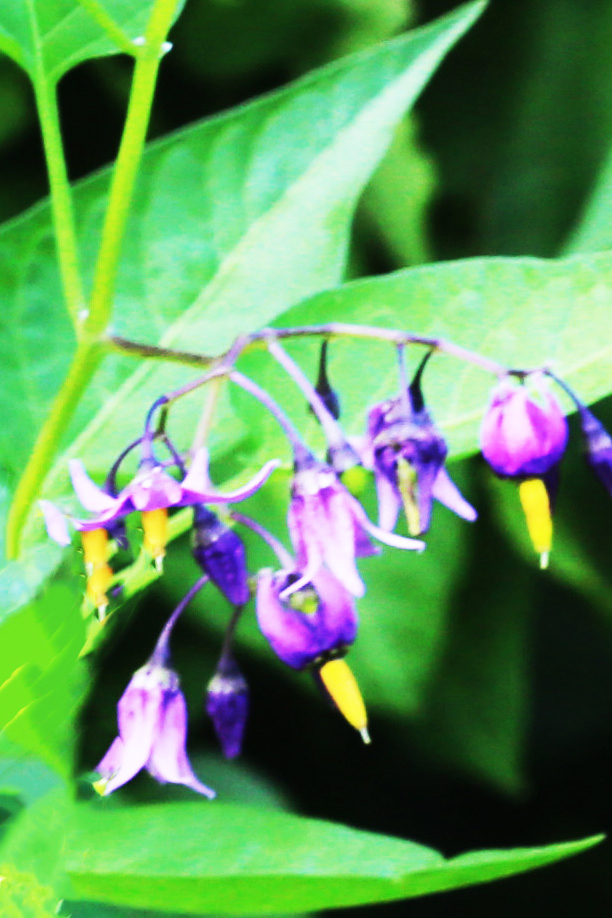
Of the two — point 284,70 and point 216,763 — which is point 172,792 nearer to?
point 216,763

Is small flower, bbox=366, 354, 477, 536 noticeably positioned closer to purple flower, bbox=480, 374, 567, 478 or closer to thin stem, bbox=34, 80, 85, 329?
purple flower, bbox=480, 374, 567, 478

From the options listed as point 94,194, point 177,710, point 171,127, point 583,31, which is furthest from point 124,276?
point 583,31

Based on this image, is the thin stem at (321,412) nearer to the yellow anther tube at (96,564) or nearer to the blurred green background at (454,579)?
the yellow anther tube at (96,564)

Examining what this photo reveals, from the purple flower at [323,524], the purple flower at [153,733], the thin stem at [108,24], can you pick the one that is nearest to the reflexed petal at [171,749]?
the purple flower at [153,733]

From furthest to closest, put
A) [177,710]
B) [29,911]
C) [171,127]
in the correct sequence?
[171,127] → [177,710] → [29,911]

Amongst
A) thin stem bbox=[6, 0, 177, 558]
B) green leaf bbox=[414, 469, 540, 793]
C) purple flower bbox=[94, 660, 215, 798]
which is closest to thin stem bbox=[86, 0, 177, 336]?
thin stem bbox=[6, 0, 177, 558]

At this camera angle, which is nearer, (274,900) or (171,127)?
(274,900)
